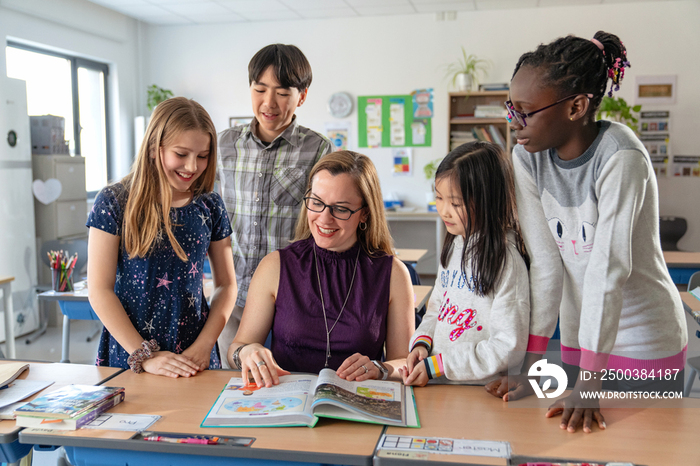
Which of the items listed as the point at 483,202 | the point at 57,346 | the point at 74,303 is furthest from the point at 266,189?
the point at 57,346

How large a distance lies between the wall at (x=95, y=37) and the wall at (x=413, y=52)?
0.41 m

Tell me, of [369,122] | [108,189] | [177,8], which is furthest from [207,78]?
[108,189]

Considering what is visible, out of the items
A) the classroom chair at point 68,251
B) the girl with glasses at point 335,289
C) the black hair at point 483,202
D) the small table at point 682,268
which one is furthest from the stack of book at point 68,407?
the classroom chair at point 68,251

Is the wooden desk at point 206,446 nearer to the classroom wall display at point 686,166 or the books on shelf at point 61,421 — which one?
the books on shelf at point 61,421

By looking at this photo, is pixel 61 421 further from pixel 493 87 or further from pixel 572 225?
pixel 493 87

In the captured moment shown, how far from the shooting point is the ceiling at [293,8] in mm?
5785

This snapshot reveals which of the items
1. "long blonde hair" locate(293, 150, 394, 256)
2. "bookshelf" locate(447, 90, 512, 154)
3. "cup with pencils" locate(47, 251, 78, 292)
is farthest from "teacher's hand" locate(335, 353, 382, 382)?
"bookshelf" locate(447, 90, 512, 154)

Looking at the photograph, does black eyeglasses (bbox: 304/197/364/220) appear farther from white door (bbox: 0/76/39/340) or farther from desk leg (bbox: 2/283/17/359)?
white door (bbox: 0/76/39/340)

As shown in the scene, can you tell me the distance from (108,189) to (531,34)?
5512 mm

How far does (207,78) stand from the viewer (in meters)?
6.81

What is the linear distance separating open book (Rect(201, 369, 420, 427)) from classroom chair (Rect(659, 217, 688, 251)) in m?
5.26

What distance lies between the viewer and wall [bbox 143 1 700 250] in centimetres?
580

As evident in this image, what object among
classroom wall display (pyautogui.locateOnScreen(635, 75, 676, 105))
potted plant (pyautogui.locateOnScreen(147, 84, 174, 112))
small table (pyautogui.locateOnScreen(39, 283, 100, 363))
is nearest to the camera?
small table (pyautogui.locateOnScreen(39, 283, 100, 363))

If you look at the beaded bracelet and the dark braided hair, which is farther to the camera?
the beaded bracelet
